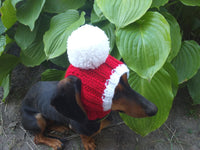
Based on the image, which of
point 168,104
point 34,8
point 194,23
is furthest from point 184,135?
point 34,8

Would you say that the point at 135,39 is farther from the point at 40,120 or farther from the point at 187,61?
the point at 40,120

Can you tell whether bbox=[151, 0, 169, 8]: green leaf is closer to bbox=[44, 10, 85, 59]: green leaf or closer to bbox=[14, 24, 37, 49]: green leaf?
bbox=[44, 10, 85, 59]: green leaf

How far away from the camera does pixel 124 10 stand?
109 cm

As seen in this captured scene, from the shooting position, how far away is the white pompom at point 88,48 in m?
0.67

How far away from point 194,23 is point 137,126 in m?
1.11

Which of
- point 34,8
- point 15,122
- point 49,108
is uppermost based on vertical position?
point 34,8

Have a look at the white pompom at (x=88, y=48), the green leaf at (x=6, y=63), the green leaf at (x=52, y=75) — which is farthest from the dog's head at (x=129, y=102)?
the green leaf at (x=6, y=63)

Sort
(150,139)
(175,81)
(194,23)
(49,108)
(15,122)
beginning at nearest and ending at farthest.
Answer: (49,108) → (175,81) → (150,139) → (15,122) → (194,23)

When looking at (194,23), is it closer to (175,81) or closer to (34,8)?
(175,81)

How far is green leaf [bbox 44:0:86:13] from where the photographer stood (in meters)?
1.51

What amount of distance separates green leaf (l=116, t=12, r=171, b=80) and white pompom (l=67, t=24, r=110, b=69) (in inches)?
13.4

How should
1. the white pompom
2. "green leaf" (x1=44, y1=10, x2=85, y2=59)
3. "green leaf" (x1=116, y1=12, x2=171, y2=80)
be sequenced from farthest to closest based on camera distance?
"green leaf" (x1=44, y1=10, x2=85, y2=59) → "green leaf" (x1=116, y1=12, x2=171, y2=80) → the white pompom

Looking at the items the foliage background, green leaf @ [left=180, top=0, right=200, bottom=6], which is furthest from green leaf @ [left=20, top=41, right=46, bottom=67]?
green leaf @ [left=180, top=0, right=200, bottom=6]

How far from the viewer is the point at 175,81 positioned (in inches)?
50.9
